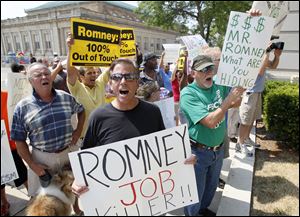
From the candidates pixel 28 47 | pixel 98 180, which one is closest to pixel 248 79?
pixel 98 180

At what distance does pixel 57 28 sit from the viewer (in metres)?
45.9

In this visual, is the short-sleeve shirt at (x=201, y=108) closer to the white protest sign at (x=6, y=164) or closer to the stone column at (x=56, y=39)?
the white protest sign at (x=6, y=164)

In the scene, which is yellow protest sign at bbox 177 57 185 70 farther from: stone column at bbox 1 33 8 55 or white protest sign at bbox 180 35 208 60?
stone column at bbox 1 33 8 55

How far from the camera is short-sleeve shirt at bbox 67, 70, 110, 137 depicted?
326 centimetres

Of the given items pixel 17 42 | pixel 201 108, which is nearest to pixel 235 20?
pixel 201 108

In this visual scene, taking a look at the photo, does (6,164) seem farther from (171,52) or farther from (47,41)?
(47,41)

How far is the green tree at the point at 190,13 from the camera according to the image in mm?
24391

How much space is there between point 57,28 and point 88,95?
46.7 metres

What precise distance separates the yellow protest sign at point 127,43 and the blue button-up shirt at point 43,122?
1879 millimetres

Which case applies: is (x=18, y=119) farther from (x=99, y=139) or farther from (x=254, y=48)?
(x=254, y=48)

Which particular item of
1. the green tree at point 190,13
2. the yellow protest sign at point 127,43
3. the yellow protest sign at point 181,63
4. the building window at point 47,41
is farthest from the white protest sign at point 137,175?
the building window at point 47,41

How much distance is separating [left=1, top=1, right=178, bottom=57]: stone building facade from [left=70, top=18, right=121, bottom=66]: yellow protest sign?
38.8m

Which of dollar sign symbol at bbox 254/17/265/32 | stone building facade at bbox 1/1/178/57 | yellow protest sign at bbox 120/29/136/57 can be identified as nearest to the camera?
dollar sign symbol at bbox 254/17/265/32

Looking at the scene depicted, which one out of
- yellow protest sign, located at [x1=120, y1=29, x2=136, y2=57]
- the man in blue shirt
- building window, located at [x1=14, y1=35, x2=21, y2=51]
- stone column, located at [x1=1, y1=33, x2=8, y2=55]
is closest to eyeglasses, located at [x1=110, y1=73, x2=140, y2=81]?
the man in blue shirt
